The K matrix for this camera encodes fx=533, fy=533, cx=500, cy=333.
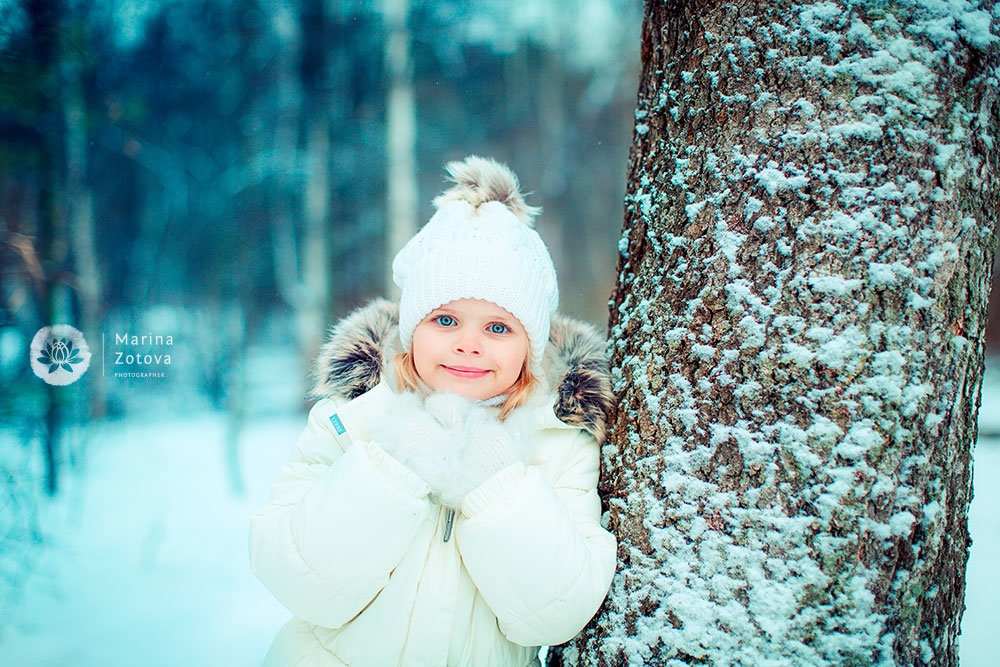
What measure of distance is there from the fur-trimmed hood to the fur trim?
38 cm

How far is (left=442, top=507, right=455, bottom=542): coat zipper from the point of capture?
1.28m

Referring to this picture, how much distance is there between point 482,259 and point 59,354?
444cm

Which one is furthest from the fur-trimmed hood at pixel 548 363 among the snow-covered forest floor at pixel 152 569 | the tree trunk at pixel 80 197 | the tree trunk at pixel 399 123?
the tree trunk at pixel 399 123

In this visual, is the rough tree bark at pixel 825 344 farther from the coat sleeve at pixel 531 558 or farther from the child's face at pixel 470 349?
the child's face at pixel 470 349

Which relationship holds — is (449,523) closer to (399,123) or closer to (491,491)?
(491,491)

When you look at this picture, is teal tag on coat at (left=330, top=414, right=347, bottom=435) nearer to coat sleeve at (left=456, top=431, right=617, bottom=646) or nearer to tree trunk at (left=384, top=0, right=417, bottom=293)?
coat sleeve at (left=456, top=431, right=617, bottom=646)

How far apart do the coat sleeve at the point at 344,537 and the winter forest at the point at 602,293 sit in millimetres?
510

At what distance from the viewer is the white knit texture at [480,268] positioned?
1.38 metres

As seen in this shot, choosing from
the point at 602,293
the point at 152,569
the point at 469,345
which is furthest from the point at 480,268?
the point at 602,293

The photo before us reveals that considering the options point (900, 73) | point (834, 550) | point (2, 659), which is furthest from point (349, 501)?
point (2, 659)

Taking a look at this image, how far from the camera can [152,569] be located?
11.9 feet

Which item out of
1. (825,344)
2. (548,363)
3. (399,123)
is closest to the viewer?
(825,344)

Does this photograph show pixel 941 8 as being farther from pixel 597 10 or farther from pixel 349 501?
pixel 597 10

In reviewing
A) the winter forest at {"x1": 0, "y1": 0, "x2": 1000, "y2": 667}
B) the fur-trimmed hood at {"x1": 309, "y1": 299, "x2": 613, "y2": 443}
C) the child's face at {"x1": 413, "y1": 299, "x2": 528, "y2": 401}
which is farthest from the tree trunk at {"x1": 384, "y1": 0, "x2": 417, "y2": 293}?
the child's face at {"x1": 413, "y1": 299, "x2": 528, "y2": 401}
